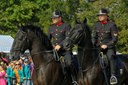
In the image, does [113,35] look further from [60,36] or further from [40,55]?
[40,55]

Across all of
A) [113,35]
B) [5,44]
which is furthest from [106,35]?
[5,44]

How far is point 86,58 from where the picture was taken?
45.3 ft

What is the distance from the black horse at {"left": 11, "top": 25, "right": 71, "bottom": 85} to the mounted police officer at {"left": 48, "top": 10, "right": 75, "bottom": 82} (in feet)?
1.00

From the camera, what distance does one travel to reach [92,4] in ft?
153

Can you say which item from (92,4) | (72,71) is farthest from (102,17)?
(92,4)

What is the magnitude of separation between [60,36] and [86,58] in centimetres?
148

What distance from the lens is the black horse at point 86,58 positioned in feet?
43.8

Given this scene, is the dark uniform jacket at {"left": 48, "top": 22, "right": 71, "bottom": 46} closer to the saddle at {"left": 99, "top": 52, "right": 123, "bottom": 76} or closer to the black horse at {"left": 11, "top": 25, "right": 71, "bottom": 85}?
the black horse at {"left": 11, "top": 25, "right": 71, "bottom": 85}

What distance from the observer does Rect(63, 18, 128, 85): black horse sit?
526 inches

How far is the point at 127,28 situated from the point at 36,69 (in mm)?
30481

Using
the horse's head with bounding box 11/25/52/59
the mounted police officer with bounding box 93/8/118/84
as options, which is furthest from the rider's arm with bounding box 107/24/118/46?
the horse's head with bounding box 11/25/52/59

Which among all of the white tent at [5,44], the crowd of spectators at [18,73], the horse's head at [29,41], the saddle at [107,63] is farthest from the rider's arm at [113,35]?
the white tent at [5,44]

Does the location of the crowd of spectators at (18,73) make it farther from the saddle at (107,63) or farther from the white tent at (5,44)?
the white tent at (5,44)

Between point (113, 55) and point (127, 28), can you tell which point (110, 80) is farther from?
point (127, 28)
